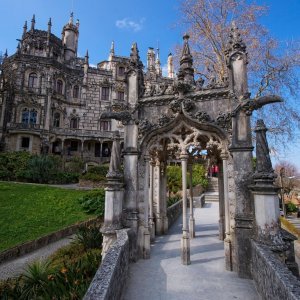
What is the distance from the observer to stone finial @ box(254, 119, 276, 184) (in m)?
5.30

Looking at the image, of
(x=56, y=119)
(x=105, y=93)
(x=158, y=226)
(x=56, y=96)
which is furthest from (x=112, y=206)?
(x=105, y=93)

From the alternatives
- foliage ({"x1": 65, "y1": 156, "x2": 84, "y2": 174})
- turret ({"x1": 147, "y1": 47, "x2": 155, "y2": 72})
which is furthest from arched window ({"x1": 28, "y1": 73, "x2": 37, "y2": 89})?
turret ({"x1": 147, "y1": 47, "x2": 155, "y2": 72})

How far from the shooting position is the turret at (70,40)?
138 feet

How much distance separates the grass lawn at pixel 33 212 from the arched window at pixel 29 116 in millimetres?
19681

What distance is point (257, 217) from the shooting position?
216 inches

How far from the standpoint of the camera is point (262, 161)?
5.49 m

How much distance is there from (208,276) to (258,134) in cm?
367

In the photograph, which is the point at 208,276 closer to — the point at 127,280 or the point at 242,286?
the point at 242,286

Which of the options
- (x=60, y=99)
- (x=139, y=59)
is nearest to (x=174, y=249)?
(x=139, y=59)

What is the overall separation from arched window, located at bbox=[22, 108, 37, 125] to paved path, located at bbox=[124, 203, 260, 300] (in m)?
34.1

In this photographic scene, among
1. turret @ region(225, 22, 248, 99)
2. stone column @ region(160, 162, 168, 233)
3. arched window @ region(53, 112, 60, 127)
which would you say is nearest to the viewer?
turret @ region(225, 22, 248, 99)

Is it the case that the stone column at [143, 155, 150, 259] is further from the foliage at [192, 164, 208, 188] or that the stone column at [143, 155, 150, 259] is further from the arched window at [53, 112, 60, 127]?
the arched window at [53, 112, 60, 127]

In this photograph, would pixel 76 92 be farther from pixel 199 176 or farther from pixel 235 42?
pixel 235 42

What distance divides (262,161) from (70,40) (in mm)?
45572
